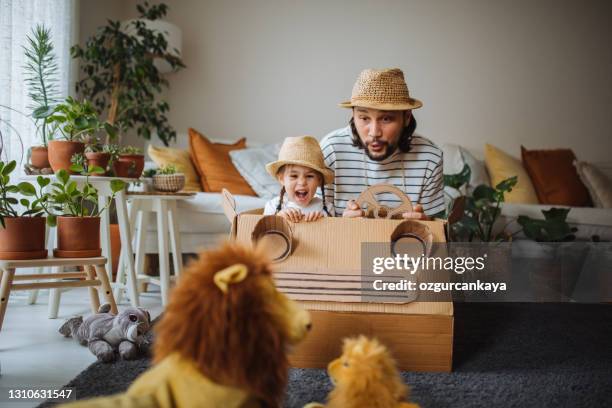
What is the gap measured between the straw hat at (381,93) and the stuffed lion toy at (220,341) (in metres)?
0.99

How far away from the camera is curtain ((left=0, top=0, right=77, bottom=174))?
89.2 inches

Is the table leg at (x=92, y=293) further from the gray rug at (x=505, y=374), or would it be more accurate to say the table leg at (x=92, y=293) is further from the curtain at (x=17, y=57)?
the curtain at (x=17, y=57)

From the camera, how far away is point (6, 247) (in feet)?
4.81

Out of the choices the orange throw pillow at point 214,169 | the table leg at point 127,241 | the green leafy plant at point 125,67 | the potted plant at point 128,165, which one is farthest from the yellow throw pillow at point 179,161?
the table leg at point 127,241

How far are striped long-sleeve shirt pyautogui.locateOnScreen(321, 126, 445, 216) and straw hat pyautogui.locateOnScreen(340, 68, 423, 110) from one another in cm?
20

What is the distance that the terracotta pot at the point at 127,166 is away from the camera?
2012mm

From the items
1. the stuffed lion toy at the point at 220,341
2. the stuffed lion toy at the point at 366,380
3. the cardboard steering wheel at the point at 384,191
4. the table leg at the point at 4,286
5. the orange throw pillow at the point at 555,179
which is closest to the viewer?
the stuffed lion toy at the point at 220,341

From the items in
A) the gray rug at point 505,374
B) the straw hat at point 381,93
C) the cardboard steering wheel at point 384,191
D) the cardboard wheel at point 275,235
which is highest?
the straw hat at point 381,93

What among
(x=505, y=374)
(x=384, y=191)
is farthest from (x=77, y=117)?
(x=505, y=374)

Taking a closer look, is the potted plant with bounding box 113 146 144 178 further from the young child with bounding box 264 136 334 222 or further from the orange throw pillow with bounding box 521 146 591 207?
the orange throw pillow with bounding box 521 146 591 207

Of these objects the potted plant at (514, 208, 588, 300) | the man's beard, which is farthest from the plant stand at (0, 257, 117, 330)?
the potted plant at (514, 208, 588, 300)

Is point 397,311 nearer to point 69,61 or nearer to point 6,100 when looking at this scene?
point 6,100

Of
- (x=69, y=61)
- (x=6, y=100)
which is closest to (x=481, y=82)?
(x=69, y=61)

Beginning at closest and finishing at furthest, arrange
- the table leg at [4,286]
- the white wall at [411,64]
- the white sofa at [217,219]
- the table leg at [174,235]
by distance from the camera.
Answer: the table leg at [4,286] < the table leg at [174,235] < the white sofa at [217,219] < the white wall at [411,64]
